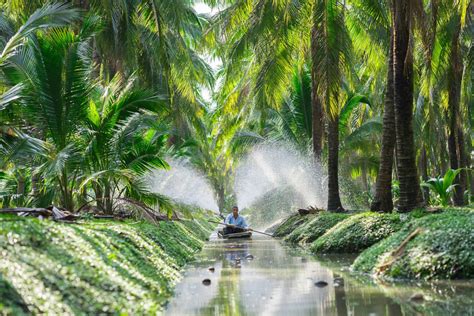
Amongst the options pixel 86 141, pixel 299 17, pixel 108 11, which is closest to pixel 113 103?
pixel 86 141

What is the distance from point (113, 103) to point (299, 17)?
17.2 ft

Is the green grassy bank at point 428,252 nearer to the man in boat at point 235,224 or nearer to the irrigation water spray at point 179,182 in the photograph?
the irrigation water spray at point 179,182

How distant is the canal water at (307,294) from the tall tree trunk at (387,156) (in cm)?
461

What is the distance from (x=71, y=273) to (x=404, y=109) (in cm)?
868

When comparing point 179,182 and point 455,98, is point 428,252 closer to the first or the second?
point 455,98

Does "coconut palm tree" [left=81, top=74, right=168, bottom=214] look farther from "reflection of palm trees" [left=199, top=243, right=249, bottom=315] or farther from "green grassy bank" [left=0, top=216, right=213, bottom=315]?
"green grassy bank" [left=0, top=216, right=213, bottom=315]

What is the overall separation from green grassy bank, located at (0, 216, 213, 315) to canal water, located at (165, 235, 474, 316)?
1.41ft

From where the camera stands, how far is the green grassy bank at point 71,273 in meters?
4.78

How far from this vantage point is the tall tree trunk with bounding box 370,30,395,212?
15094 millimetres

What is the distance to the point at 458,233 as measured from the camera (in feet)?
27.9

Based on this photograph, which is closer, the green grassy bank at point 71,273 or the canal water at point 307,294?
the green grassy bank at point 71,273

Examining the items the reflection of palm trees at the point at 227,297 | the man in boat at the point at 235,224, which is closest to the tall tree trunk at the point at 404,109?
the reflection of palm trees at the point at 227,297

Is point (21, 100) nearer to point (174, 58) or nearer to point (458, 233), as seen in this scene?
point (458, 233)

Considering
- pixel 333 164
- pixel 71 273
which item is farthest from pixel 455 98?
pixel 71 273
